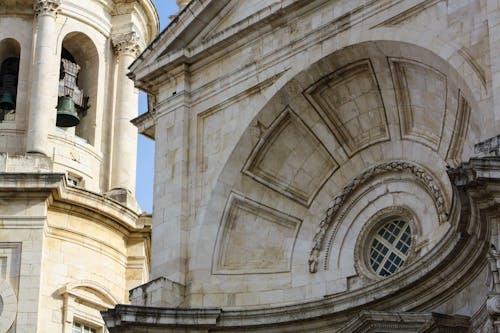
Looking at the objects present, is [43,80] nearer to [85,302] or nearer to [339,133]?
Result: [85,302]

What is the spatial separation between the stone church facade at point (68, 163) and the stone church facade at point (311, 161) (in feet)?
27.7

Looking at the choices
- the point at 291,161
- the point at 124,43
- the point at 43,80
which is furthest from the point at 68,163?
the point at 291,161

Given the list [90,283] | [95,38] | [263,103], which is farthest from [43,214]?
[263,103]

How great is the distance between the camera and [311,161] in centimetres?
3045

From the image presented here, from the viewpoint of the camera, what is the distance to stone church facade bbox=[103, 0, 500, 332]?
27250 millimetres

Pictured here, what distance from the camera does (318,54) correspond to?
29.4m

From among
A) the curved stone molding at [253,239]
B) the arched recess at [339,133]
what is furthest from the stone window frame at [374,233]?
the curved stone molding at [253,239]

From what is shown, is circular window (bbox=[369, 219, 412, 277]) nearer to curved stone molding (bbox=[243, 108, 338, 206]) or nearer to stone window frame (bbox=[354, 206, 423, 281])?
stone window frame (bbox=[354, 206, 423, 281])

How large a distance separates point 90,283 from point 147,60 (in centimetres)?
970

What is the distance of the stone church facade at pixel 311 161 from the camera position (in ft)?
89.4

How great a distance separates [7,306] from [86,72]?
803cm

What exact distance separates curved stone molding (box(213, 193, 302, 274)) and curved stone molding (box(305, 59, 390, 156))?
191 cm

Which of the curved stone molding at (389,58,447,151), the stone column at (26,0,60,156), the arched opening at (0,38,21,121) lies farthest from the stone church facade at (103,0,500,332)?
the arched opening at (0,38,21,121)

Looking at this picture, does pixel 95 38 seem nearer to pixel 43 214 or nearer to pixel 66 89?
pixel 66 89
